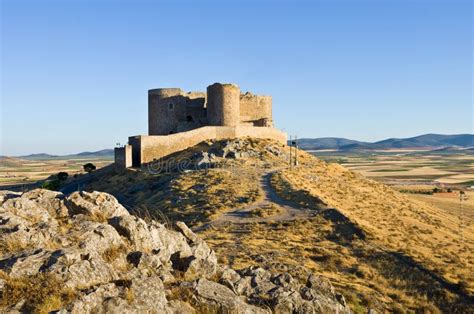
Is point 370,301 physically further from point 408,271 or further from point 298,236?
point 298,236

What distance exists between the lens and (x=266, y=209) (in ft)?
98.3

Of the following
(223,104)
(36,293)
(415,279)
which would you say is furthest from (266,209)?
(223,104)

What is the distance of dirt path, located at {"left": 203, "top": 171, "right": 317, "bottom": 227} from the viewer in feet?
93.0

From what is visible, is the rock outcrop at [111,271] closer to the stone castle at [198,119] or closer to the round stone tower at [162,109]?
the stone castle at [198,119]

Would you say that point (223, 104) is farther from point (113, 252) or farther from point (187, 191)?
point (113, 252)

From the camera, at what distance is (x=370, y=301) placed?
14773mm

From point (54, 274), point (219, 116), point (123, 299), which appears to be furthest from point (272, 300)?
point (219, 116)

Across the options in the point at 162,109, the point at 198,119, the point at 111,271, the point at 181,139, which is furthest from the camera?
the point at 198,119

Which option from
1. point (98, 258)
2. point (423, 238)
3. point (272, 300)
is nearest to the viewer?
point (98, 258)

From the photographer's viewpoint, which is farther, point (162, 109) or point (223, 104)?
point (162, 109)

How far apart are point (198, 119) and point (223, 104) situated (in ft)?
15.2

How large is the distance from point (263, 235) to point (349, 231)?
554 centimetres

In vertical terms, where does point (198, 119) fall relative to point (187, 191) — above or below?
above

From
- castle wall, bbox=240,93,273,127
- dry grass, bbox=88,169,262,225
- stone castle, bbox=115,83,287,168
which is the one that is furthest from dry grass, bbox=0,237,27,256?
castle wall, bbox=240,93,273,127
